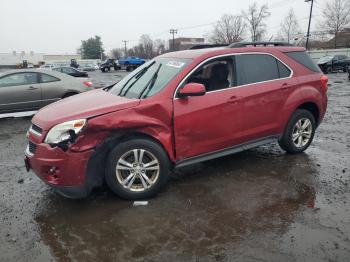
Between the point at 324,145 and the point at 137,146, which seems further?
the point at 324,145

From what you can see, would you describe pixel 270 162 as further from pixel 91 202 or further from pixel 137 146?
pixel 91 202

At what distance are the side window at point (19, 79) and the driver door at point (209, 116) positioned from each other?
6.51 m

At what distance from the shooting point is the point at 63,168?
3824 mm

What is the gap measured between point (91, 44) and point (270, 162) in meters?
122

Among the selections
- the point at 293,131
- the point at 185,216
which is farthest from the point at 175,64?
the point at 293,131

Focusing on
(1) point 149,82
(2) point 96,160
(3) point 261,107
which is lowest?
(2) point 96,160

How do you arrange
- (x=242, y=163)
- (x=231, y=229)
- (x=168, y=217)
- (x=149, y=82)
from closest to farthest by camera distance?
(x=231, y=229)
(x=168, y=217)
(x=149, y=82)
(x=242, y=163)

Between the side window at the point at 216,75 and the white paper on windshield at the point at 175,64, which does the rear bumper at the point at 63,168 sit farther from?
the side window at the point at 216,75

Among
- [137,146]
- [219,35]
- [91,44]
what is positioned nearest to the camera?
[137,146]

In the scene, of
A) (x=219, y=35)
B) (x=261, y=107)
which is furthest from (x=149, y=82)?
(x=219, y=35)

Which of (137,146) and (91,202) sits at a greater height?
(137,146)

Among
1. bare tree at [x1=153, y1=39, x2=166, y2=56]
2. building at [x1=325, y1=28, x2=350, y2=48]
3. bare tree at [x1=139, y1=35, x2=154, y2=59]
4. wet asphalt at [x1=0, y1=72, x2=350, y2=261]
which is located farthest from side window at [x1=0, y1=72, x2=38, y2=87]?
bare tree at [x1=153, y1=39, x2=166, y2=56]

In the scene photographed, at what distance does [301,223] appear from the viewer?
363 cm

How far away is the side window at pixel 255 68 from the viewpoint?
5012 millimetres
